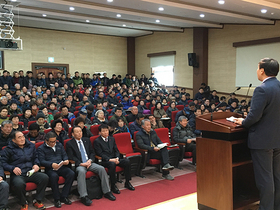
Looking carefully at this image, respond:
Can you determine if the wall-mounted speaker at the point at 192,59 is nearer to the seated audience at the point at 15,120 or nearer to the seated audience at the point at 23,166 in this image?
the seated audience at the point at 15,120

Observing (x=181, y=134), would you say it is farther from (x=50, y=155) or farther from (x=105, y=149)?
(x=50, y=155)

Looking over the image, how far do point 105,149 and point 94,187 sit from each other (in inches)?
23.4

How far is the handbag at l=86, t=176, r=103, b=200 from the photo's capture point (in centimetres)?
334

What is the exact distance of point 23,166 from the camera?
10.4 ft

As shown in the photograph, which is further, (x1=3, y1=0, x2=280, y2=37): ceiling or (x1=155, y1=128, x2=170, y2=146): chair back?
(x1=3, y1=0, x2=280, y2=37): ceiling

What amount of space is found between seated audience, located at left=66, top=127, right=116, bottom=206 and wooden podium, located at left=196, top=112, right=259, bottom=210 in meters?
1.50

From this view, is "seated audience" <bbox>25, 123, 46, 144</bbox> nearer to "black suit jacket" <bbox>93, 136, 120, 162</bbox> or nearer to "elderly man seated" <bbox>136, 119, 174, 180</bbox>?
"black suit jacket" <bbox>93, 136, 120, 162</bbox>

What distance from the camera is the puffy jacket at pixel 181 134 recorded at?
4598 mm

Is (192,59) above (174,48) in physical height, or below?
below

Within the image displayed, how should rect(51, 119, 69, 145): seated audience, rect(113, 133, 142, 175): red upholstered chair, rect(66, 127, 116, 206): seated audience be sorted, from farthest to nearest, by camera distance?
rect(113, 133, 142, 175): red upholstered chair < rect(51, 119, 69, 145): seated audience < rect(66, 127, 116, 206): seated audience

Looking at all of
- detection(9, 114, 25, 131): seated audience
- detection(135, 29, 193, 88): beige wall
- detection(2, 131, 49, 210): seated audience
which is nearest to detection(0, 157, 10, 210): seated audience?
detection(2, 131, 49, 210): seated audience

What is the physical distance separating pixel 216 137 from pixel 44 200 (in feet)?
7.69

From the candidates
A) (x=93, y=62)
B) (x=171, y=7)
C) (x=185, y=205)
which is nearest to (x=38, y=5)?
(x=171, y=7)

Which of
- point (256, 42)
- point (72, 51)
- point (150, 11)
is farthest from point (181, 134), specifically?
point (72, 51)
